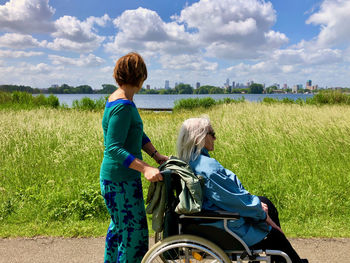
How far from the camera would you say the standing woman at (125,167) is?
198cm

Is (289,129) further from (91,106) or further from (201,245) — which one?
(91,106)

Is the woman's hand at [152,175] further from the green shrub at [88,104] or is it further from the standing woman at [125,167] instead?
the green shrub at [88,104]

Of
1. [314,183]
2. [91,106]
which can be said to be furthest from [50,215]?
[91,106]

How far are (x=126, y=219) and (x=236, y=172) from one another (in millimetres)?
3258

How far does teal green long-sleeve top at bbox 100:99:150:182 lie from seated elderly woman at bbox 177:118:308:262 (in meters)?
0.36

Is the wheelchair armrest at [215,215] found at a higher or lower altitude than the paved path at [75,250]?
higher

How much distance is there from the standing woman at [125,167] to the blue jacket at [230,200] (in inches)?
14.5

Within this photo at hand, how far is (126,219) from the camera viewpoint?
2.24 meters

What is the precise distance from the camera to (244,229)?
213 centimetres

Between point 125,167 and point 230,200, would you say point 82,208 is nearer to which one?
point 125,167

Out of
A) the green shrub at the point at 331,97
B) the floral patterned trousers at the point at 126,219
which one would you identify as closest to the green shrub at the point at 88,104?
the green shrub at the point at 331,97

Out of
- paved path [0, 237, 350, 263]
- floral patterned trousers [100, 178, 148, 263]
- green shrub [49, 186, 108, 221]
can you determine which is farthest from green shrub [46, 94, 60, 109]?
floral patterned trousers [100, 178, 148, 263]

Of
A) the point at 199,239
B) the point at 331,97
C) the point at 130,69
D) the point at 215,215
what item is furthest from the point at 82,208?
the point at 331,97

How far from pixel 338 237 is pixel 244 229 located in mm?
2008
